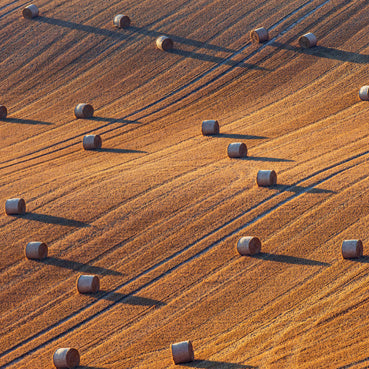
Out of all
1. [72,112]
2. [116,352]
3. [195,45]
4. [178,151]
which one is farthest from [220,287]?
[195,45]

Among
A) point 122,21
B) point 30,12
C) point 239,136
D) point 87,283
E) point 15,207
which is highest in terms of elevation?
point 30,12

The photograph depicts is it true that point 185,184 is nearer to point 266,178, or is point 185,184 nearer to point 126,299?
point 266,178

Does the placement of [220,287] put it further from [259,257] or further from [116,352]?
[116,352]

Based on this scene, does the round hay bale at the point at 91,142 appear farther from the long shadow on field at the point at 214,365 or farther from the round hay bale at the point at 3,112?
the long shadow on field at the point at 214,365

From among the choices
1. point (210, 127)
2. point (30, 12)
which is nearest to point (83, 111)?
point (210, 127)

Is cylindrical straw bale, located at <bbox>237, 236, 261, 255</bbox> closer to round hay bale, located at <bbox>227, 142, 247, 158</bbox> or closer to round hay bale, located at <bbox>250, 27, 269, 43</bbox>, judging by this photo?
round hay bale, located at <bbox>227, 142, 247, 158</bbox>

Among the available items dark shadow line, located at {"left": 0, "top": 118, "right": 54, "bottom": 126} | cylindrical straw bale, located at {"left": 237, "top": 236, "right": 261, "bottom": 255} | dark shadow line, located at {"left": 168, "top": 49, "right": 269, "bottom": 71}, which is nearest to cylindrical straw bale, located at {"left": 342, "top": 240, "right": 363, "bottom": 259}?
cylindrical straw bale, located at {"left": 237, "top": 236, "right": 261, "bottom": 255}
